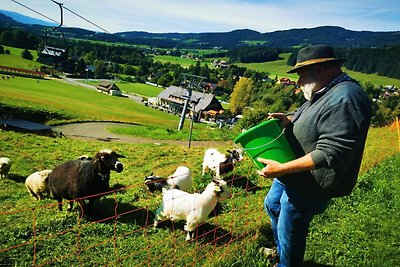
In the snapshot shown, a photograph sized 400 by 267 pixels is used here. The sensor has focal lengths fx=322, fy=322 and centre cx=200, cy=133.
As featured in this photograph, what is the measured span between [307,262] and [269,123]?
2589 millimetres

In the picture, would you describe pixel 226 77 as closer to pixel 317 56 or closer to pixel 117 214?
pixel 117 214

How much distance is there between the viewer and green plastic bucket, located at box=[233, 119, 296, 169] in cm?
351

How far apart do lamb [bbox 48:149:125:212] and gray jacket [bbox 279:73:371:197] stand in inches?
213

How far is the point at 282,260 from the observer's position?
161 inches

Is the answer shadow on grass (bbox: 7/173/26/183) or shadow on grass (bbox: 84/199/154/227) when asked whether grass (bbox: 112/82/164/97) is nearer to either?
shadow on grass (bbox: 7/173/26/183)

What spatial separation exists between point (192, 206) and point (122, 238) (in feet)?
4.94

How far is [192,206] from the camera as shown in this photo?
6656mm

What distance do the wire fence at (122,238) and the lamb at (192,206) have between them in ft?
0.66

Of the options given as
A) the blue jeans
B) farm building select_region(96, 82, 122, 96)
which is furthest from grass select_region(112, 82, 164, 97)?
the blue jeans

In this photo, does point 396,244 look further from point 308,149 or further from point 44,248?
point 44,248

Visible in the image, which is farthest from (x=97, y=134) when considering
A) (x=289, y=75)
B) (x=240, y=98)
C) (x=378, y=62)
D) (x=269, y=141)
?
(x=289, y=75)

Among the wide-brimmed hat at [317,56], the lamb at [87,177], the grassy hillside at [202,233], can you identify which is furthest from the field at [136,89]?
the wide-brimmed hat at [317,56]

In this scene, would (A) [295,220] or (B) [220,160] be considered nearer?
(A) [295,220]

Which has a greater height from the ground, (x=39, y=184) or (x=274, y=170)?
(x=274, y=170)
